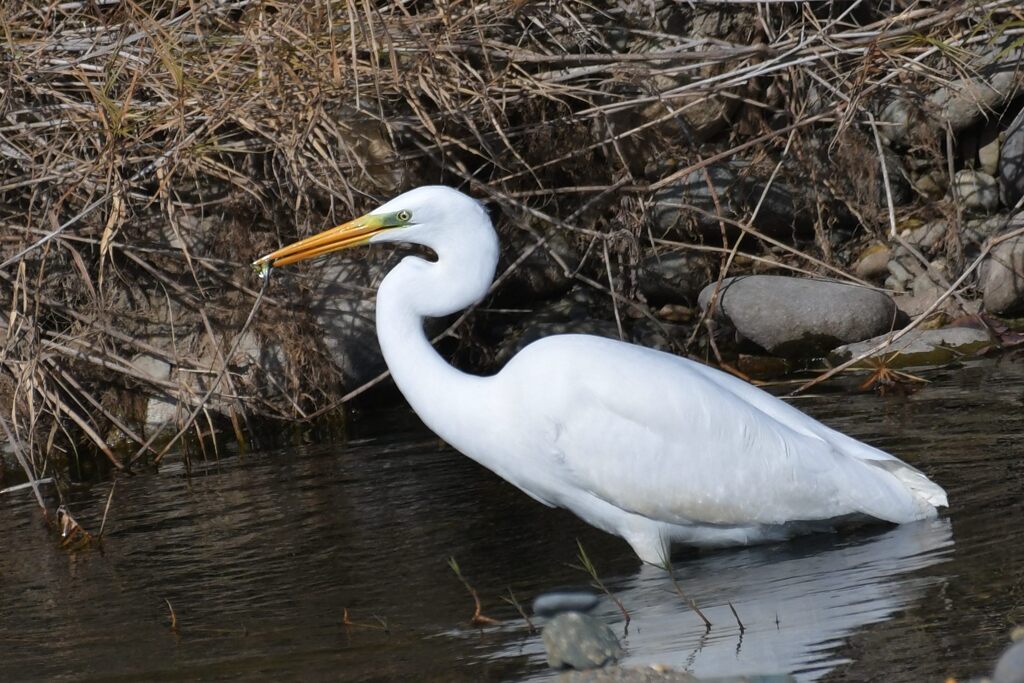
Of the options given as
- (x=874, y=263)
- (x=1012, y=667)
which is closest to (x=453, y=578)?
(x=1012, y=667)

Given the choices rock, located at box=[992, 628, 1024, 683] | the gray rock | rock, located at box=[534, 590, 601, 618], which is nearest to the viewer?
rock, located at box=[992, 628, 1024, 683]

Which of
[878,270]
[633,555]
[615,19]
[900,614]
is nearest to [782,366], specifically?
[878,270]

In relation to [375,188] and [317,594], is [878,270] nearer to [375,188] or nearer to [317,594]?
[375,188]

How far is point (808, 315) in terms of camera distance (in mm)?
7441

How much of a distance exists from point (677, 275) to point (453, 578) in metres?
4.39

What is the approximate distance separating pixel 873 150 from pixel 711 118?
1.09 meters

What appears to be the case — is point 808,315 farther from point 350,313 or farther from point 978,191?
point 350,313

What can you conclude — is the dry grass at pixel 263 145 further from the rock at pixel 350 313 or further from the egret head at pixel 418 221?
the egret head at pixel 418 221

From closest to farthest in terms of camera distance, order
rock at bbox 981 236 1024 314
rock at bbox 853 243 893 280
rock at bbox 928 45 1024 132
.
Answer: rock at bbox 981 236 1024 314 < rock at bbox 928 45 1024 132 < rock at bbox 853 243 893 280

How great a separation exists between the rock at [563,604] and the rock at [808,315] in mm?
3836

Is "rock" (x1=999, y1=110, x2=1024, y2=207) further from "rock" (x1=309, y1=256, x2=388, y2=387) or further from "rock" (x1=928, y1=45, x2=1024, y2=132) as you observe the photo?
"rock" (x1=309, y1=256, x2=388, y2=387)

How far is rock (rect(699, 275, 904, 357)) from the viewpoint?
7.43 m

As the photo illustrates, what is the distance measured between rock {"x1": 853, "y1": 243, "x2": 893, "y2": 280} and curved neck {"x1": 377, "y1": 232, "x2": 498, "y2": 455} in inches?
178

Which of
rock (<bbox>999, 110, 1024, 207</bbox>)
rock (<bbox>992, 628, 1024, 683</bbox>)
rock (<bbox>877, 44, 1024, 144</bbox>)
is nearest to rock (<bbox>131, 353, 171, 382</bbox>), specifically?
rock (<bbox>877, 44, 1024, 144</bbox>)
